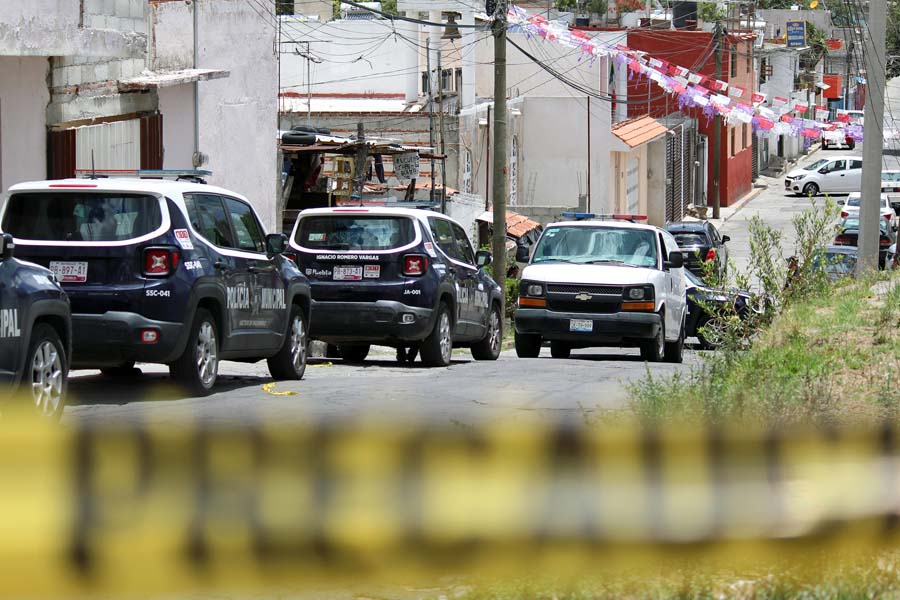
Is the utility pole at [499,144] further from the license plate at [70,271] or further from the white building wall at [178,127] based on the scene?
the license plate at [70,271]

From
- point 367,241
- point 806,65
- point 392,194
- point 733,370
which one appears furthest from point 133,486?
point 806,65

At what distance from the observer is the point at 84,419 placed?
1005 centimetres

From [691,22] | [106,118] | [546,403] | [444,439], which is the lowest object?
[546,403]

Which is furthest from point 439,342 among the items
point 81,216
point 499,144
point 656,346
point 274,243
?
point 499,144

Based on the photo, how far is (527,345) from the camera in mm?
18953

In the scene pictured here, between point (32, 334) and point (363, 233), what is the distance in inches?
257

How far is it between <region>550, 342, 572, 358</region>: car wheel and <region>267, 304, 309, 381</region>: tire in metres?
6.61

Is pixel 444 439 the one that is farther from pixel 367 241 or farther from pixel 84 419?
pixel 367 241

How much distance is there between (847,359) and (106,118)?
1233 cm

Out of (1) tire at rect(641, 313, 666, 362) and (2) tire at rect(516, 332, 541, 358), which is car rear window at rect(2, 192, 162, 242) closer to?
(2) tire at rect(516, 332, 541, 358)

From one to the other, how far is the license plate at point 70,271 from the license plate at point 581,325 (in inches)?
340

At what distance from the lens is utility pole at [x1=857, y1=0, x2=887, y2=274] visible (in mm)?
24016

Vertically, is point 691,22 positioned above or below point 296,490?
above

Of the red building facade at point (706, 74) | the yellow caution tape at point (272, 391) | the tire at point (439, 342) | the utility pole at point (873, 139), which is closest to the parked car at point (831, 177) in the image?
the red building facade at point (706, 74)
